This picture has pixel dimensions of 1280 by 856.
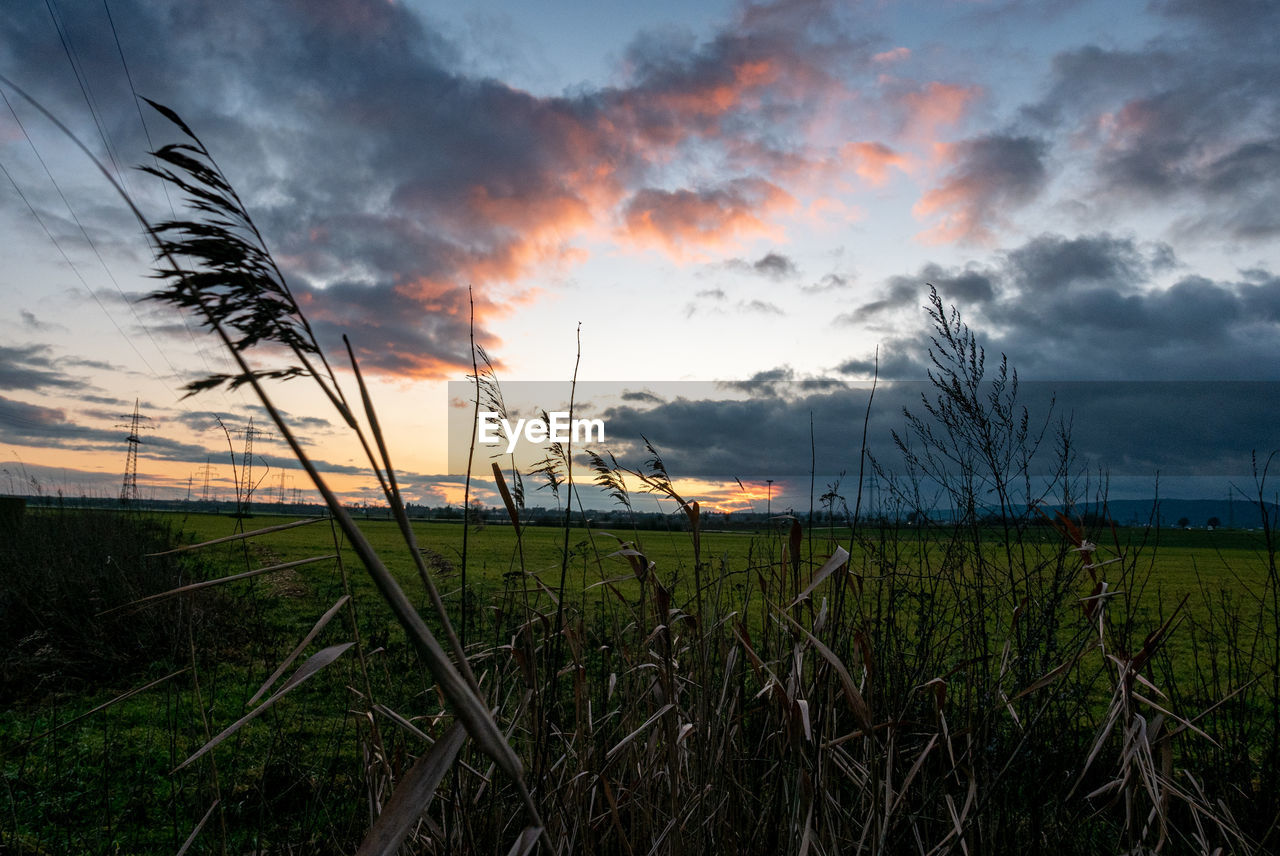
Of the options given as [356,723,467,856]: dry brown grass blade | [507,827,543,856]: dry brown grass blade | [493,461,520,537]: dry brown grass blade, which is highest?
[493,461,520,537]: dry brown grass blade

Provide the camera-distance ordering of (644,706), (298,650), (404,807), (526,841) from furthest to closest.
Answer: (644,706)
(298,650)
(526,841)
(404,807)

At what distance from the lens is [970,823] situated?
6.59 ft

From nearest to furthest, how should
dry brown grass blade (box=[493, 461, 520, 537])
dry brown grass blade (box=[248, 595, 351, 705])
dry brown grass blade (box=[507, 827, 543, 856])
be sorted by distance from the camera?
dry brown grass blade (box=[507, 827, 543, 856]) < dry brown grass blade (box=[248, 595, 351, 705]) < dry brown grass blade (box=[493, 461, 520, 537])

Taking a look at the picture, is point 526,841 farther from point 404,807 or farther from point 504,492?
point 504,492

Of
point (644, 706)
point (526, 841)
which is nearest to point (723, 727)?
point (644, 706)

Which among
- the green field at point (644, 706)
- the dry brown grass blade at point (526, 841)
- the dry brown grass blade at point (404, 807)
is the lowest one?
the green field at point (644, 706)

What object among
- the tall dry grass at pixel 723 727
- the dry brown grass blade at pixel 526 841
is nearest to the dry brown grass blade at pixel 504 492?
the tall dry grass at pixel 723 727

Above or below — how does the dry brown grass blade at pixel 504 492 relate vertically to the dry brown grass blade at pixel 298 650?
above

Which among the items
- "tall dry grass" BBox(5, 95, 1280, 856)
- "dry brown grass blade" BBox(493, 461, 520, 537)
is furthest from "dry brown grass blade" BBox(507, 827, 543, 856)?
"dry brown grass blade" BBox(493, 461, 520, 537)

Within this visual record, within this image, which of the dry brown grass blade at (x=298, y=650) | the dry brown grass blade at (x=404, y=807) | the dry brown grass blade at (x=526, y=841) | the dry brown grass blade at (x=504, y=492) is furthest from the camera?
the dry brown grass blade at (x=504, y=492)

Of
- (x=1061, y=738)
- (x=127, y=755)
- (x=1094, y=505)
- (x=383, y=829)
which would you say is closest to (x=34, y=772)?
(x=127, y=755)

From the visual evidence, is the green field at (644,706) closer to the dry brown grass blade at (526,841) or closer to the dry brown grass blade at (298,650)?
the dry brown grass blade at (298,650)

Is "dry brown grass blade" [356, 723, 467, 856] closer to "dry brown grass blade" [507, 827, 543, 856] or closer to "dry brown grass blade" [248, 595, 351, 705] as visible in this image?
"dry brown grass blade" [507, 827, 543, 856]

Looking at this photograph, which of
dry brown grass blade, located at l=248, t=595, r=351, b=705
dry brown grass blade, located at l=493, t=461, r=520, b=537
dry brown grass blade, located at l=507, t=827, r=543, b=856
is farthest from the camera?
dry brown grass blade, located at l=493, t=461, r=520, b=537
